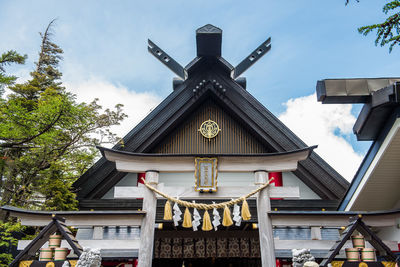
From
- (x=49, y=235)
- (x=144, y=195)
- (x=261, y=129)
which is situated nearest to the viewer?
(x=49, y=235)

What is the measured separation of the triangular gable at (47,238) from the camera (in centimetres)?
501

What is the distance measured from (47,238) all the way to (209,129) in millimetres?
4868

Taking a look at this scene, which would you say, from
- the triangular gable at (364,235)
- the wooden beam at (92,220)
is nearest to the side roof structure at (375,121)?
the triangular gable at (364,235)

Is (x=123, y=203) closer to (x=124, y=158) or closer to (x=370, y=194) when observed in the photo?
(x=124, y=158)

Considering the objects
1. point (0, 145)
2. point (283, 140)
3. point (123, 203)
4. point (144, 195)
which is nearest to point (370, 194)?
point (283, 140)

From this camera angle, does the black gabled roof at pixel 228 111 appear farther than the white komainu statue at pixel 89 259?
Yes

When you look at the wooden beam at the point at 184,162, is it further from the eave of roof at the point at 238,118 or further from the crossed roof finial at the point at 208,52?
the crossed roof finial at the point at 208,52

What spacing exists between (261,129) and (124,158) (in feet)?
13.2

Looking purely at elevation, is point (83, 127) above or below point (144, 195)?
above

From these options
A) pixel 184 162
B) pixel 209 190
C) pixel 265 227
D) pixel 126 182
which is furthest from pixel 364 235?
pixel 126 182

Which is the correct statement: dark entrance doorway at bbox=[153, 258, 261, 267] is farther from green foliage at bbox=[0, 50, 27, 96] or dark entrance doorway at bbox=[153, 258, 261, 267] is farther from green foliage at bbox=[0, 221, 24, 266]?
green foliage at bbox=[0, 50, 27, 96]

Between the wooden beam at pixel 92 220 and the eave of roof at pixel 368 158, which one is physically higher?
the eave of roof at pixel 368 158

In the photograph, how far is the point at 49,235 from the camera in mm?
5410

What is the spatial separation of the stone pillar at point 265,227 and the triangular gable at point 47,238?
3420 mm
